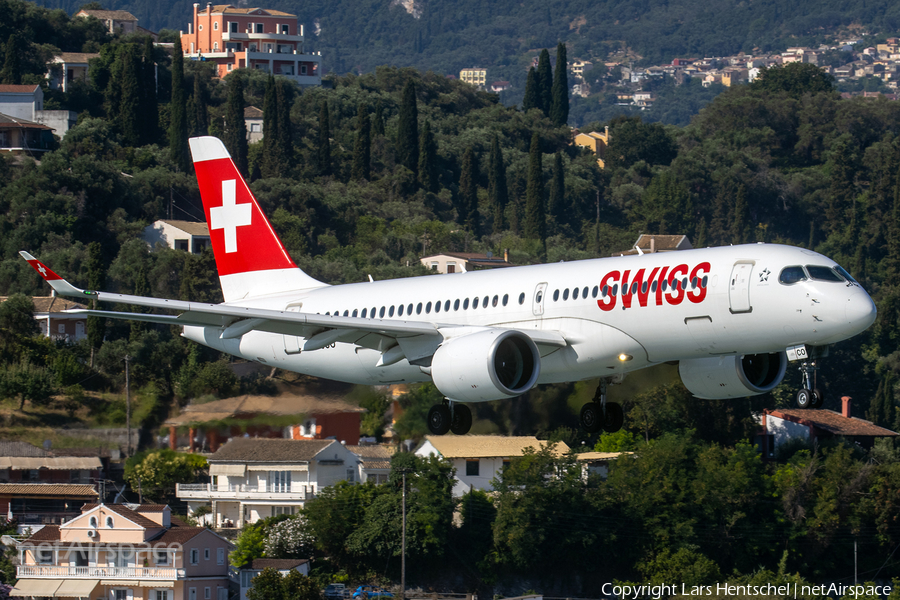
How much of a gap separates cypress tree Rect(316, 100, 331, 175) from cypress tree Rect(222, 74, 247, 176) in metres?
9.10

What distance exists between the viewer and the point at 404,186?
167625 mm

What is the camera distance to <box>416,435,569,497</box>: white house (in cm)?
7444

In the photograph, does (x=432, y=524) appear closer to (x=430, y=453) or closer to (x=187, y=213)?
(x=430, y=453)

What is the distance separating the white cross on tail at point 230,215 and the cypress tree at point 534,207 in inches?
4506

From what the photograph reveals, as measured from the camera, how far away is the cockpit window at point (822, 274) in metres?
31.4

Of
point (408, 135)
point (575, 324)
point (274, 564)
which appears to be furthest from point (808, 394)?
point (408, 135)

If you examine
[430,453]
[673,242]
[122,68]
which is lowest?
[430,453]

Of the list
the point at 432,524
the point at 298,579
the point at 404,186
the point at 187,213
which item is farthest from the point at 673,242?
the point at 298,579

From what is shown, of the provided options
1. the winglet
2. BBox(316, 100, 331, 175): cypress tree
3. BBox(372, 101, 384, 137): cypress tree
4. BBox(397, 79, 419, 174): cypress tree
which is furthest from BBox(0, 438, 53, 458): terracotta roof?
BBox(372, 101, 384, 137): cypress tree

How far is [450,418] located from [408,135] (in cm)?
13934

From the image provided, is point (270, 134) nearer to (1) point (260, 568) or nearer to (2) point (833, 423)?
(2) point (833, 423)

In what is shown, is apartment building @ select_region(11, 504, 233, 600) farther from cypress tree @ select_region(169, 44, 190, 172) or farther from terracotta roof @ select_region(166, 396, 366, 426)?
cypress tree @ select_region(169, 44, 190, 172)

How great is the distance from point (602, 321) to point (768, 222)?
169934mm

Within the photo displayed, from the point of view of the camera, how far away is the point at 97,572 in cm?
7138
